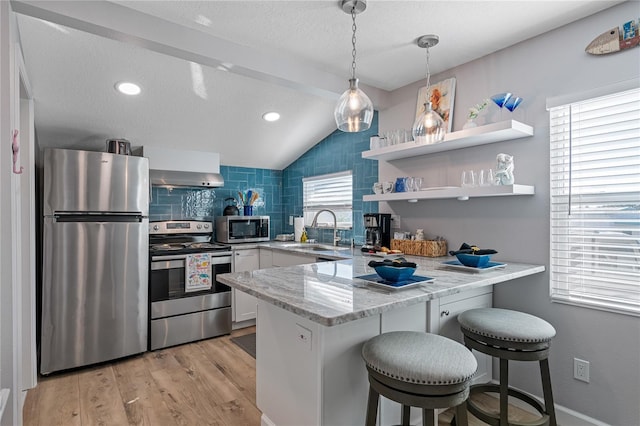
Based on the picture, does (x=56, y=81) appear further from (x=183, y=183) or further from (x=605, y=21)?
(x=605, y=21)

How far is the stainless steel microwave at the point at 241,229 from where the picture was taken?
12.8 feet

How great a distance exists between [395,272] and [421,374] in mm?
474

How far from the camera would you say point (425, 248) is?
107 inches

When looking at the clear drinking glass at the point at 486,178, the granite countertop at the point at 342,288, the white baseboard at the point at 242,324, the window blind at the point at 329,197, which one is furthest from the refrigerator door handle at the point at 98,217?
the clear drinking glass at the point at 486,178

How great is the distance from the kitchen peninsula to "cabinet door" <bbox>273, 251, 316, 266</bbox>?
124 centimetres

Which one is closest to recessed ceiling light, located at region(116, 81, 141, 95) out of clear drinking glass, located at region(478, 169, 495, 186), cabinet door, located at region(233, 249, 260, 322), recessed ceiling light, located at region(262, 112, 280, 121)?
recessed ceiling light, located at region(262, 112, 280, 121)

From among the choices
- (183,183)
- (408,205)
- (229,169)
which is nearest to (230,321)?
(183,183)

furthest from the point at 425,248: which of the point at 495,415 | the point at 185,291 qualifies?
the point at 185,291

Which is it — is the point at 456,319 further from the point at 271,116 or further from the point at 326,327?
the point at 271,116

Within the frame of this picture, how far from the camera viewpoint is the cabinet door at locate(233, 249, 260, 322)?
3.64 metres

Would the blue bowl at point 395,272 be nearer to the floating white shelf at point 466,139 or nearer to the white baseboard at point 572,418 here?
the floating white shelf at point 466,139

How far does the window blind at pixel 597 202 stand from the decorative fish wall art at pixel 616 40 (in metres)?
0.25

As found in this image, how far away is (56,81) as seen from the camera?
253 cm

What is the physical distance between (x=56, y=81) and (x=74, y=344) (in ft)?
6.70
